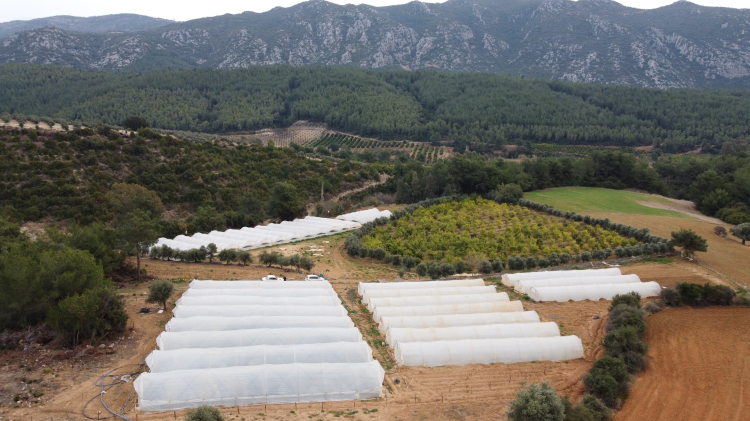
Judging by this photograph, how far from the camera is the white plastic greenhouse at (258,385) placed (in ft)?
57.3

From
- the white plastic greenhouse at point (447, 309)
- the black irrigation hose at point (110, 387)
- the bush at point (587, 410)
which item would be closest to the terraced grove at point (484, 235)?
the white plastic greenhouse at point (447, 309)

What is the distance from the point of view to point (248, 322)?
24469mm

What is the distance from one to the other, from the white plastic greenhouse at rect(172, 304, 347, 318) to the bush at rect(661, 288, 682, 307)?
19947 millimetres

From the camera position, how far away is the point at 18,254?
2400 centimetres

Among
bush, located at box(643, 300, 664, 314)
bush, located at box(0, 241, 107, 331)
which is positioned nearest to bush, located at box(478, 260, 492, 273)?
bush, located at box(643, 300, 664, 314)

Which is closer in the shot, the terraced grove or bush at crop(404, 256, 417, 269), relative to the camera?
bush at crop(404, 256, 417, 269)

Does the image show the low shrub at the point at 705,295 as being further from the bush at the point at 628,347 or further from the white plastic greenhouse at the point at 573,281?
the bush at the point at 628,347

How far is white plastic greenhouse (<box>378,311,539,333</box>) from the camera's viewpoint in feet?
82.6

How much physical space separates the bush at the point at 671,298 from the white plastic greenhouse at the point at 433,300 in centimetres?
976

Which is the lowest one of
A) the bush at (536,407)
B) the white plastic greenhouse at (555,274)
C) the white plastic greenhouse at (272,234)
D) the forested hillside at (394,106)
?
the white plastic greenhouse at (272,234)

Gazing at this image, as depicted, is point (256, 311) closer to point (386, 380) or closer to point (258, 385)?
point (258, 385)

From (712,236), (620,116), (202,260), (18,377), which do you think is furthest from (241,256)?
(620,116)

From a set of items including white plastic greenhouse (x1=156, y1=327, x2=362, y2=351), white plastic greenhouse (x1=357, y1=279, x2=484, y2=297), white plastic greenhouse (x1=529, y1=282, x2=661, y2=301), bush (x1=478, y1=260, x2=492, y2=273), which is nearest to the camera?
white plastic greenhouse (x1=156, y1=327, x2=362, y2=351)

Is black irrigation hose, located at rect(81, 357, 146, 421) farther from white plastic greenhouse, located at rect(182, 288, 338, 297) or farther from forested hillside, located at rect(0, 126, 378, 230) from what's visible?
forested hillside, located at rect(0, 126, 378, 230)
